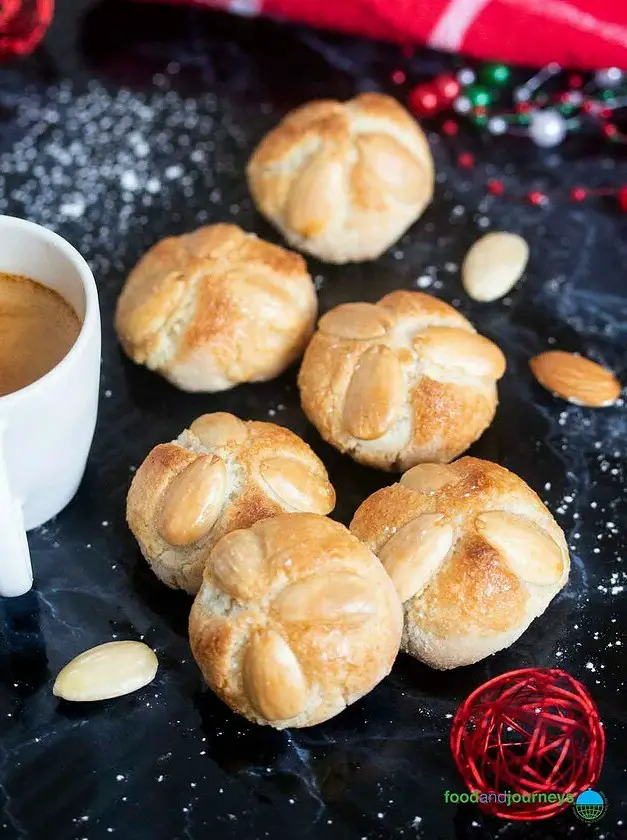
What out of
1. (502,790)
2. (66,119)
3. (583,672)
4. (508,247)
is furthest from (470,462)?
(66,119)

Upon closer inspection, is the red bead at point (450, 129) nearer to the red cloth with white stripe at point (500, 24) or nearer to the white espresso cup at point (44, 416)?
the red cloth with white stripe at point (500, 24)

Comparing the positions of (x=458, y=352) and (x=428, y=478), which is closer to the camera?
(x=428, y=478)

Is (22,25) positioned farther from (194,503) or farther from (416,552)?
(416,552)

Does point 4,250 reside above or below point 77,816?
above

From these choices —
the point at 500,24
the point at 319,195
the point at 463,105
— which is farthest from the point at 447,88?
the point at 319,195

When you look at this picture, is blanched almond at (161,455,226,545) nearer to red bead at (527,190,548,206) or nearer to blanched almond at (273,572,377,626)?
blanched almond at (273,572,377,626)

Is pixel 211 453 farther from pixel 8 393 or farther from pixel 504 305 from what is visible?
pixel 504 305
